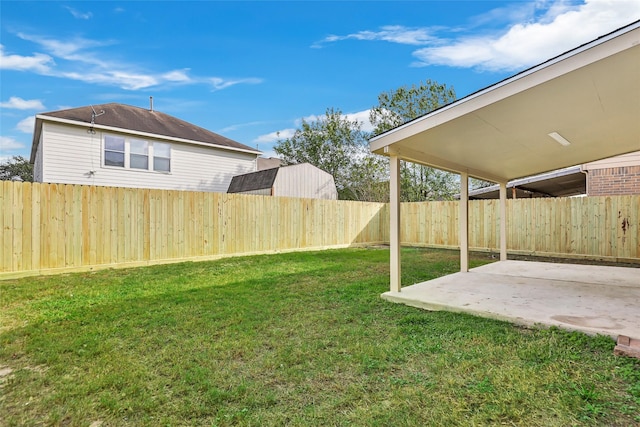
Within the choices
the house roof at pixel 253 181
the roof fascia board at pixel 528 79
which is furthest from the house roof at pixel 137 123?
the roof fascia board at pixel 528 79

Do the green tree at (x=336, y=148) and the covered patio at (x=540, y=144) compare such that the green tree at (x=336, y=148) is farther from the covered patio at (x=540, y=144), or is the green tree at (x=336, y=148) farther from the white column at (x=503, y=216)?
the covered patio at (x=540, y=144)

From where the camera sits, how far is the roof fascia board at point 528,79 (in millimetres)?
2541

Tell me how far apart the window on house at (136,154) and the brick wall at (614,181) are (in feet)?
43.5

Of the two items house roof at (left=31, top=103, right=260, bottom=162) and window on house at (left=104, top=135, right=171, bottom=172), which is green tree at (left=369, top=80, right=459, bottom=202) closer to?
house roof at (left=31, top=103, right=260, bottom=162)

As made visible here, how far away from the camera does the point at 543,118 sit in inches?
149

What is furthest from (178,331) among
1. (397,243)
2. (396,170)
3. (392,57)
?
(392,57)

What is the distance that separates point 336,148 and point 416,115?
257 inches

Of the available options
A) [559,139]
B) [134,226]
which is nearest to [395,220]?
[559,139]

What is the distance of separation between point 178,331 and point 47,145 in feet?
32.0

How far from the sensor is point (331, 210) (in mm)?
11422

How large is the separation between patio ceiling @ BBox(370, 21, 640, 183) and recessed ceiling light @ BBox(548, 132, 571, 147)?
2.5 inches

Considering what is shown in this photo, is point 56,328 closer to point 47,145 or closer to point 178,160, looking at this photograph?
point 47,145

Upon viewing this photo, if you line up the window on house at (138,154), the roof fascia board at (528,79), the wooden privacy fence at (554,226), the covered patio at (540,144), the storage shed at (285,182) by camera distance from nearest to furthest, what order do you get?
1. the roof fascia board at (528,79)
2. the covered patio at (540,144)
3. the wooden privacy fence at (554,226)
4. the window on house at (138,154)
5. the storage shed at (285,182)

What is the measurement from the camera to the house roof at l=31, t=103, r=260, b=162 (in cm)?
1018
